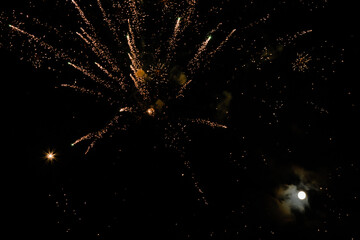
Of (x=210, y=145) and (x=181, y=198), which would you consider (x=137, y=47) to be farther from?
(x=181, y=198)

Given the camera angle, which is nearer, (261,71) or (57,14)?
(57,14)

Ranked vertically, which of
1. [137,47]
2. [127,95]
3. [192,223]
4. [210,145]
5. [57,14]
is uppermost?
[57,14]

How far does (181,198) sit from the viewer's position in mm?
7672

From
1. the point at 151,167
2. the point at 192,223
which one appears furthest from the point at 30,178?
the point at 192,223

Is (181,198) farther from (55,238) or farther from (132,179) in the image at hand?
(55,238)

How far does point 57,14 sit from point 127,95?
9.33 ft

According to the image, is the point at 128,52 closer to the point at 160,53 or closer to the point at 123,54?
the point at 123,54

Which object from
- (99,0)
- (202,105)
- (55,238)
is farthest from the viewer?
(202,105)

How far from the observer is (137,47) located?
6.82m

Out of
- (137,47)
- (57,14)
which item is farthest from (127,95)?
(57,14)

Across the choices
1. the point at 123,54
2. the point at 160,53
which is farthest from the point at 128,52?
the point at 160,53

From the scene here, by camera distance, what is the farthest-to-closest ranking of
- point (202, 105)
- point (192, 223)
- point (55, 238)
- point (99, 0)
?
point (192, 223) < point (202, 105) < point (55, 238) < point (99, 0)

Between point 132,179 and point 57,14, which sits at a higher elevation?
point 57,14

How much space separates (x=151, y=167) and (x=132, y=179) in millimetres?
675
